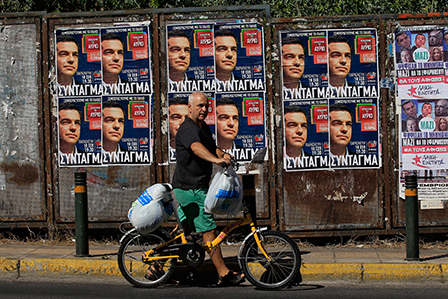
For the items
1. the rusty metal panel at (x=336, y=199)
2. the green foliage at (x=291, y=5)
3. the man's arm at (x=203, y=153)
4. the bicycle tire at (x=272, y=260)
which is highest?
the green foliage at (x=291, y=5)

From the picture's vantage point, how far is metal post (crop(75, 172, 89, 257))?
273 inches

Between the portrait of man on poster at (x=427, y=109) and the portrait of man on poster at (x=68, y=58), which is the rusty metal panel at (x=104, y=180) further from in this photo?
the portrait of man on poster at (x=427, y=109)

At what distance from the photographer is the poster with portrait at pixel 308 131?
786 centimetres

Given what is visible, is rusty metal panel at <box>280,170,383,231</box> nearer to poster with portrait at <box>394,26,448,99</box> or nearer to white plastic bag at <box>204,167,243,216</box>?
poster with portrait at <box>394,26,448,99</box>

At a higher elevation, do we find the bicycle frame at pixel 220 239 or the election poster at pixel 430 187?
the election poster at pixel 430 187

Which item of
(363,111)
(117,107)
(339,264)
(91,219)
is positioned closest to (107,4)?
(117,107)

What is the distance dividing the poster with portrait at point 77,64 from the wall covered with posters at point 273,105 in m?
0.01

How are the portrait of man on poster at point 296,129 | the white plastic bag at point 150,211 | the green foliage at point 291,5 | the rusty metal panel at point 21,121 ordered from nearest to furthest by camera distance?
the white plastic bag at point 150,211 < the portrait of man on poster at point 296,129 < the rusty metal panel at point 21,121 < the green foliage at point 291,5

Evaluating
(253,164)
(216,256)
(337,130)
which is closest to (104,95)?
(253,164)

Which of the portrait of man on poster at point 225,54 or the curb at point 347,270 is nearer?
the curb at point 347,270

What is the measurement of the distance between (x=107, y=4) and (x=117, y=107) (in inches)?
234

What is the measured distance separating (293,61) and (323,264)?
9.70 feet

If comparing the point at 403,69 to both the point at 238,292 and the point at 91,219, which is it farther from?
the point at 91,219

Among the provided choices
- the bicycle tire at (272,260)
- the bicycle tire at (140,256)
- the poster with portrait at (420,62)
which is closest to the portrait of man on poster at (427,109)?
the poster with portrait at (420,62)
